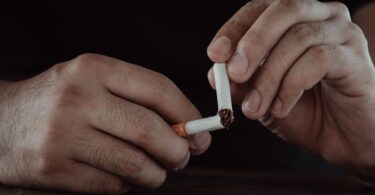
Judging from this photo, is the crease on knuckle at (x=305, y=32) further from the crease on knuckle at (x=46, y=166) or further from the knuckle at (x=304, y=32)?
the crease on knuckle at (x=46, y=166)

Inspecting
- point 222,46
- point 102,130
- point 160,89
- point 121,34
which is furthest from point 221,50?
point 121,34

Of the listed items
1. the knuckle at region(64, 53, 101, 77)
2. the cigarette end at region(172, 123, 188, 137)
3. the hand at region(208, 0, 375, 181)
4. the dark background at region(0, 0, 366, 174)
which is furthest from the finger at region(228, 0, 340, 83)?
the dark background at region(0, 0, 366, 174)

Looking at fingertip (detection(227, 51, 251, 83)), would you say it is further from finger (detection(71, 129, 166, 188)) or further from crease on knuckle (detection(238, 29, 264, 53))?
finger (detection(71, 129, 166, 188))

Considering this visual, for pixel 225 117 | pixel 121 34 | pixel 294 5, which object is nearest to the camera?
pixel 225 117

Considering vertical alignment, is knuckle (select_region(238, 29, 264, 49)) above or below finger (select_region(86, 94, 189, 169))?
above

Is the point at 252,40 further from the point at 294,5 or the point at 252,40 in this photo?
the point at 294,5

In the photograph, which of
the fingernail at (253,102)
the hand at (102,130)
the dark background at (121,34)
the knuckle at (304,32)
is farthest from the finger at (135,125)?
the dark background at (121,34)
